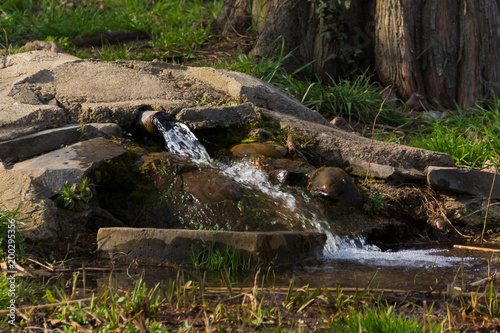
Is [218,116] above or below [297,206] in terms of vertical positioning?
above

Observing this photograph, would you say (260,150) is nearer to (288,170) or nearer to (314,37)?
(288,170)

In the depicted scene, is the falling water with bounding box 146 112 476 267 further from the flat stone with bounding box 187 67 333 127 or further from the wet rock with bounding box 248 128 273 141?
the flat stone with bounding box 187 67 333 127

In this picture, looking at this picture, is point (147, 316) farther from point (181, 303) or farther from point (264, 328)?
point (264, 328)

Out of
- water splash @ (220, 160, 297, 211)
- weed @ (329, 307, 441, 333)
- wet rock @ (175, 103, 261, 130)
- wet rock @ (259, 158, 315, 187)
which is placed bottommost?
water splash @ (220, 160, 297, 211)

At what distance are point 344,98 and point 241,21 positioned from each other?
7.85 ft

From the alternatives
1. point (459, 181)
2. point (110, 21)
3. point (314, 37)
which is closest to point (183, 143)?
point (459, 181)

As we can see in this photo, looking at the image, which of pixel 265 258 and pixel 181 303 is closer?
pixel 181 303

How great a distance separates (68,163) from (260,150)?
1.53m

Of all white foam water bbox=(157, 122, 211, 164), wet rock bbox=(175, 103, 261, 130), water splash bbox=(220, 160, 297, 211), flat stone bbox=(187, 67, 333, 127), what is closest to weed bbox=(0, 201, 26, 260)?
white foam water bbox=(157, 122, 211, 164)

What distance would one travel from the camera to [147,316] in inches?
82.7

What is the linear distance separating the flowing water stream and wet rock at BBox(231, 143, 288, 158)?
0.35 ft

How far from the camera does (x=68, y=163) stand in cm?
362

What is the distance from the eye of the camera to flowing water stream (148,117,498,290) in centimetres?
283

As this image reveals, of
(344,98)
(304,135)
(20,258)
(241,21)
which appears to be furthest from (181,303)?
(241,21)
